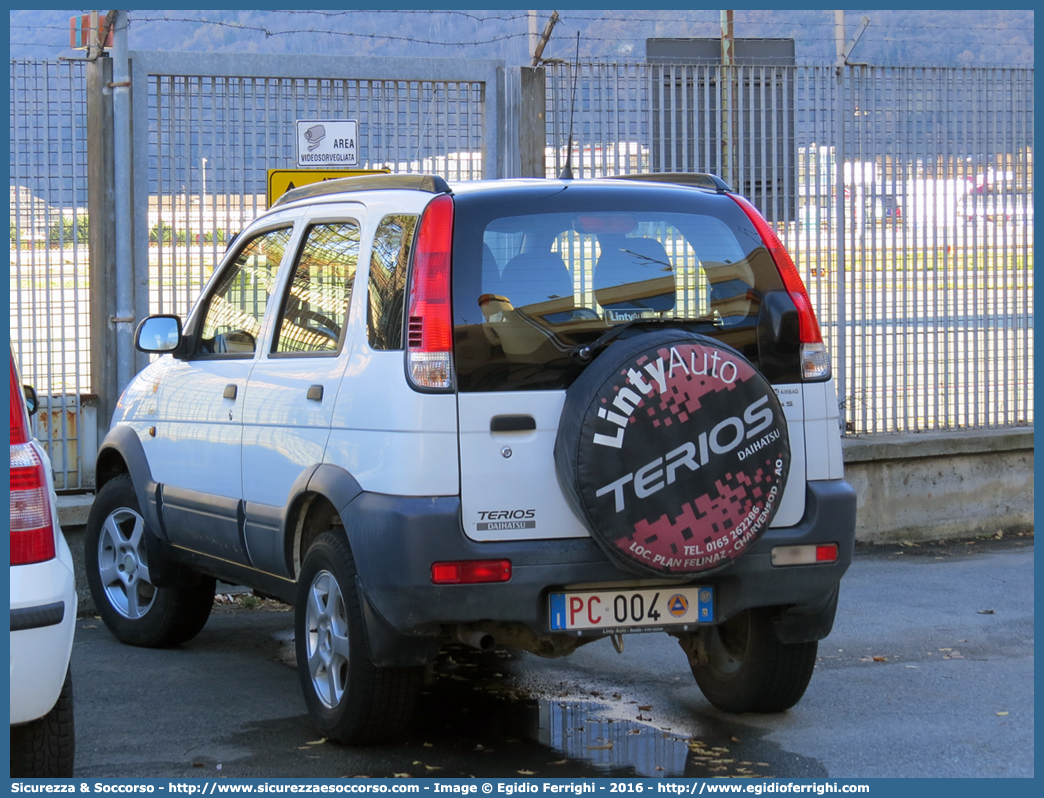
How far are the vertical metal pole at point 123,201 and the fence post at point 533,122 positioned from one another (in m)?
2.75

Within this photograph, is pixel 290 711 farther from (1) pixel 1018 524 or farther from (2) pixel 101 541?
(1) pixel 1018 524

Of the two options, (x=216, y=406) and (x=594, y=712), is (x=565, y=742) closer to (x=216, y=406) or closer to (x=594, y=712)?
(x=594, y=712)

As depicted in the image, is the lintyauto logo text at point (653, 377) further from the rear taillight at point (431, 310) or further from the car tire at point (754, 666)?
the car tire at point (754, 666)

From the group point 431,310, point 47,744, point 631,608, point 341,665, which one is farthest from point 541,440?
point 47,744

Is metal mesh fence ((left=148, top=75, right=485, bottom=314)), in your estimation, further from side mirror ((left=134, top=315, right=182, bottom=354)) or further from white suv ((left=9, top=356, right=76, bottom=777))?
white suv ((left=9, top=356, right=76, bottom=777))

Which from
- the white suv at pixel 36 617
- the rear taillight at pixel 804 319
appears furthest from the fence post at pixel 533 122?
the white suv at pixel 36 617

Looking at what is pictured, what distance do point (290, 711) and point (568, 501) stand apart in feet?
5.96

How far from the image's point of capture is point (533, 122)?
972 centimetres

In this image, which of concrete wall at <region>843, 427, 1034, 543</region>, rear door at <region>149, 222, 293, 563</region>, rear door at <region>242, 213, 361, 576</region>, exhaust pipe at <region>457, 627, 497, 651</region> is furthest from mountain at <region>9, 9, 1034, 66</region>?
exhaust pipe at <region>457, 627, 497, 651</region>

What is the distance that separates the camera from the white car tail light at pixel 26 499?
3678 mm

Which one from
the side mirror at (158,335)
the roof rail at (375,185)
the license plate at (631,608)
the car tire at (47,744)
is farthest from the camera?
the side mirror at (158,335)

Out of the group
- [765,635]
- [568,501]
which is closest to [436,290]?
[568,501]

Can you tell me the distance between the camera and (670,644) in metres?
6.76

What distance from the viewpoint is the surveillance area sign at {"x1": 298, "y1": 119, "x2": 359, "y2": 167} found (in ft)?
29.8
